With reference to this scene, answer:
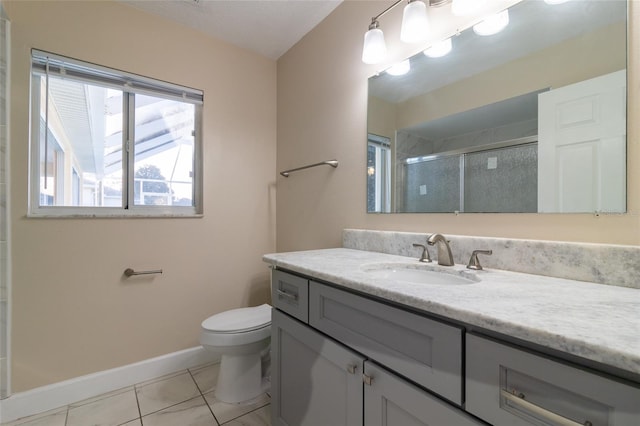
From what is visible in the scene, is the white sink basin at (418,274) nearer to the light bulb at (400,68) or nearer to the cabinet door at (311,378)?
the cabinet door at (311,378)

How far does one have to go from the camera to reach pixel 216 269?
2.09 meters

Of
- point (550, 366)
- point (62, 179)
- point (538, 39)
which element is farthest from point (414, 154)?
point (62, 179)

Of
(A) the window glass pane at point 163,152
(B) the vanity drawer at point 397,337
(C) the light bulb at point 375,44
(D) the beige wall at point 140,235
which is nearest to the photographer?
(B) the vanity drawer at point 397,337

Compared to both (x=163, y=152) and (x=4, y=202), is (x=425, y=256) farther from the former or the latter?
(x=4, y=202)

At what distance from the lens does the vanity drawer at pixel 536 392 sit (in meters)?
0.43

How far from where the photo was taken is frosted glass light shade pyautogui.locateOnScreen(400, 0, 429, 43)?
1202 millimetres

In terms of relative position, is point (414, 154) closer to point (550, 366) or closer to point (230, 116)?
point (550, 366)

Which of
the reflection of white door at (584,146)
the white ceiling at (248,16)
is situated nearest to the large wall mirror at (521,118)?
the reflection of white door at (584,146)

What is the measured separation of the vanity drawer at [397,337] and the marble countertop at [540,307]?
49mm

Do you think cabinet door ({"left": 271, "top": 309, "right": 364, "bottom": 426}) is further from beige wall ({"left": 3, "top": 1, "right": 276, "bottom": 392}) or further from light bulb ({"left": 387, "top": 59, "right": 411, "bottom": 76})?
light bulb ({"left": 387, "top": 59, "right": 411, "bottom": 76})

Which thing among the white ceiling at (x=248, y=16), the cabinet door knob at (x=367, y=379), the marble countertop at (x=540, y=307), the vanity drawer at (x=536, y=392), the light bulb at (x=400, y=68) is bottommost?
the cabinet door knob at (x=367, y=379)

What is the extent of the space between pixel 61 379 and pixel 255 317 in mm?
1124

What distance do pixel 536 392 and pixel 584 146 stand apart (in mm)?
796

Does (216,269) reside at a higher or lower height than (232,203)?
lower
